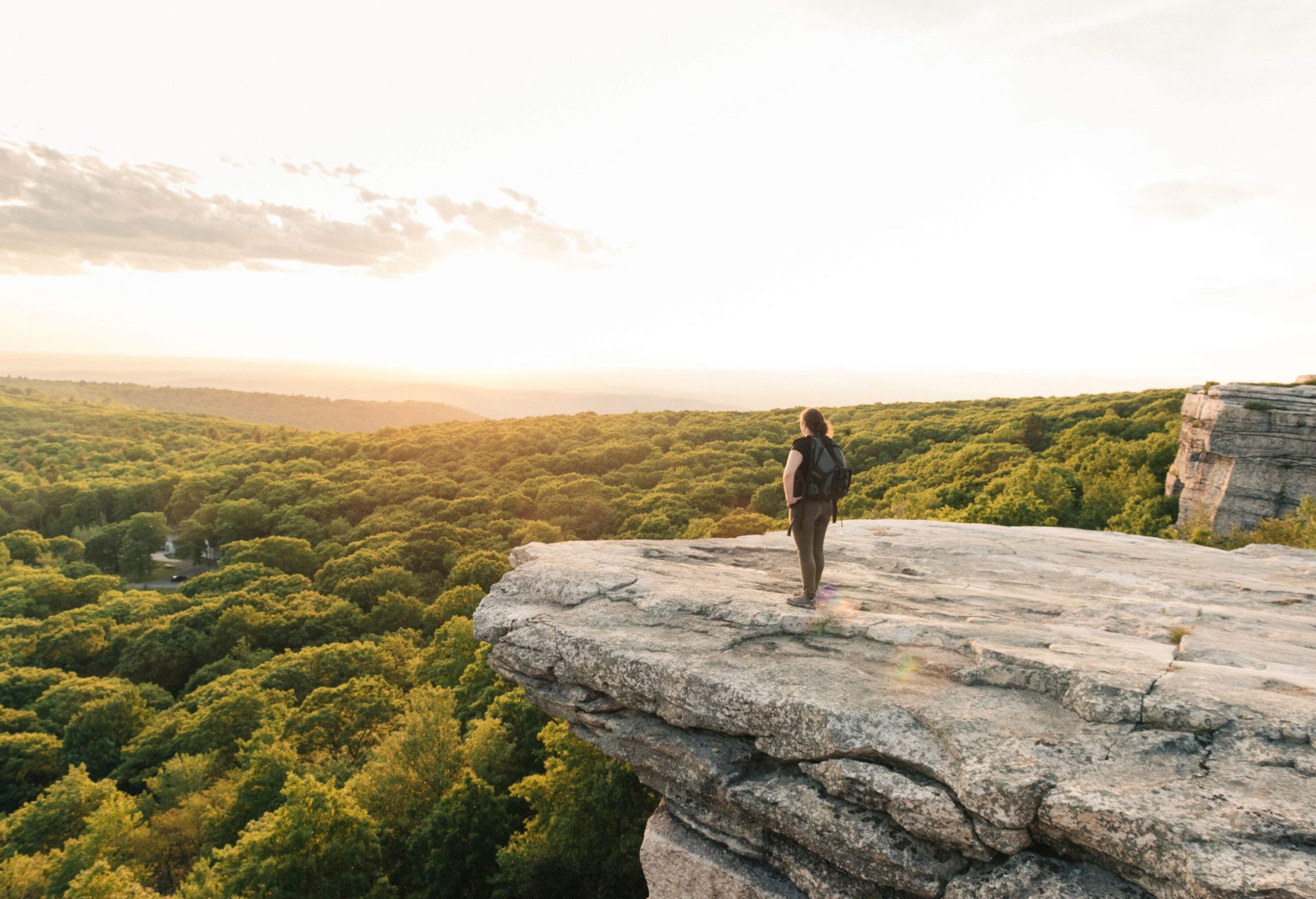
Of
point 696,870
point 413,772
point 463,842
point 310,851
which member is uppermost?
point 696,870

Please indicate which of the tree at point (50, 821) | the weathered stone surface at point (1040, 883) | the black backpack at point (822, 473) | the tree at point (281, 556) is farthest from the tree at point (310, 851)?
the tree at point (281, 556)

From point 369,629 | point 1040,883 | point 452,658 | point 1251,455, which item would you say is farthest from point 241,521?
point 1251,455

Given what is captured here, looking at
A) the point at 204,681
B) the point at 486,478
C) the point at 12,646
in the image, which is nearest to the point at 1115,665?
the point at 204,681

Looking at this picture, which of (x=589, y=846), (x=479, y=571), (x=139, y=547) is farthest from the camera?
(x=139, y=547)

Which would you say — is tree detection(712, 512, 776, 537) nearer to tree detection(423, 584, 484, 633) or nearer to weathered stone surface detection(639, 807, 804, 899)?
tree detection(423, 584, 484, 633)

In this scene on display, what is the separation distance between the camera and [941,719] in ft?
21.4

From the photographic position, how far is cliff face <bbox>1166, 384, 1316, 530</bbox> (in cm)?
2777

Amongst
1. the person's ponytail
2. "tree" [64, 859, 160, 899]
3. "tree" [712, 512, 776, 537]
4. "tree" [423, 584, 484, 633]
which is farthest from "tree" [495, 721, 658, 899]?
"tree" [712, 512, 776, 537]

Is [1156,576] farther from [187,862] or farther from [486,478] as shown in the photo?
[486,478]

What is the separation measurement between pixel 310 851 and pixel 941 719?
2092cm

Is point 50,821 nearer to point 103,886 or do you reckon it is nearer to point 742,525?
point 103,886

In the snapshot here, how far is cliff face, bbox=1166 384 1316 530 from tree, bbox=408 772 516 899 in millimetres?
34695

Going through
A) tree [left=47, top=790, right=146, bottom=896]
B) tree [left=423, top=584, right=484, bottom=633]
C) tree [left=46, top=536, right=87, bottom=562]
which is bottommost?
tree [left=46, top=536, right=87, bottom=562]

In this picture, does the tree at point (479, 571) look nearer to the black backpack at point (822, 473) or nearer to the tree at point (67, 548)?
the black backpack at point (822, 473)
